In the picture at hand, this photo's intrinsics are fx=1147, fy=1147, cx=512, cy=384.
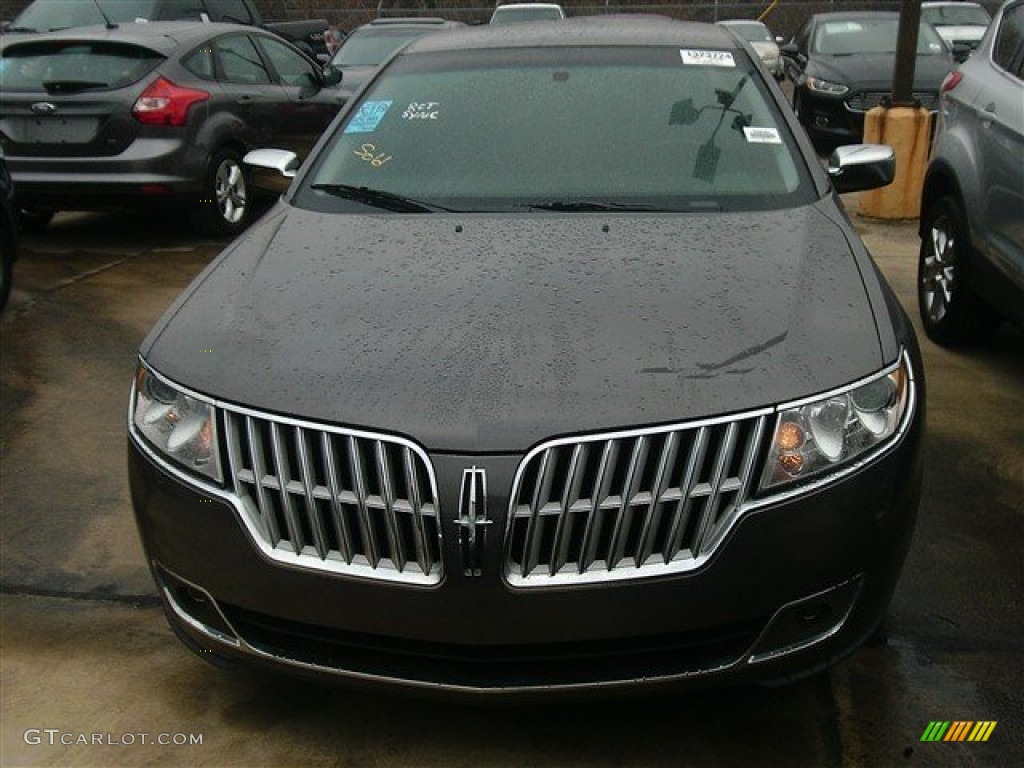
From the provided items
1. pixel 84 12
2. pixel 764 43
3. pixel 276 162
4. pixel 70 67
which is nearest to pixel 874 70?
pixel 84 12

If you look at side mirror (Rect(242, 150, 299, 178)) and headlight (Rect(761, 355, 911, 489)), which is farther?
side mirror (Rect(242, 150, 299, 178))

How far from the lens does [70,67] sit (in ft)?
25.3

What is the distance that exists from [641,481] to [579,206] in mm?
1327

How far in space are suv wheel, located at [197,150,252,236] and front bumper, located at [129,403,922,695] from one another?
5.87m

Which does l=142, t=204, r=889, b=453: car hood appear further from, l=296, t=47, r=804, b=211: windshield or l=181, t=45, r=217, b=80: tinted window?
l=181, t=45, r=217, b=80: tinted window

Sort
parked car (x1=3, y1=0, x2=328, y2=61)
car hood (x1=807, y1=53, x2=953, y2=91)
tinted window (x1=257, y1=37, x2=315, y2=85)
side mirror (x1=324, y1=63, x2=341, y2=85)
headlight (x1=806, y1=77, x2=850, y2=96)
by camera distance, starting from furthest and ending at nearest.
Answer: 1. headlight (x1=806, y1=77, x2=850, y2=96)
2. car hood (x1=807, y1=53, x2=953, y2=91)
3. parked car (x1=3, y1=0, x2=328, y2=61)
4. side mirror (x1=324, y1=63, x2=341, y2=85)
5. tinted window (x1=257, y1=37, x2=315, y2=85)

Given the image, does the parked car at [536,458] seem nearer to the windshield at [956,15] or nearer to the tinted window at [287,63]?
the tinted window at [287,63]

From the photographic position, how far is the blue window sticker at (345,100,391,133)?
A: 3.96 metres

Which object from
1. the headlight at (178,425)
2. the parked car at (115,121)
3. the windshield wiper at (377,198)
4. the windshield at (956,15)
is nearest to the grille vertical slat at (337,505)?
the headlight at (178,425)

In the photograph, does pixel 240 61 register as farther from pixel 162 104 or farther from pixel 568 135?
pixel 568 135

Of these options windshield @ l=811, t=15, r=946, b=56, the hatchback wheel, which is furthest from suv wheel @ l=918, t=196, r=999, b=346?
windshield @ l=811, t=15, r=946, b=56

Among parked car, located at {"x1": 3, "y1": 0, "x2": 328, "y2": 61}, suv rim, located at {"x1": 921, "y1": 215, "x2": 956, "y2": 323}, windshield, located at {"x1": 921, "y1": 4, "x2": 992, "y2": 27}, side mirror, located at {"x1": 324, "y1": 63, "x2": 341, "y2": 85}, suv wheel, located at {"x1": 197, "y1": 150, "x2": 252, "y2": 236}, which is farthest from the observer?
windshield, located at {"x1": 921, "y1": 4, "x2": 992, "y2": 27}

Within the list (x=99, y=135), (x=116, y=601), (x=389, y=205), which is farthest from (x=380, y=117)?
(x=99, y=135)

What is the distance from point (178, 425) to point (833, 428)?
4.84 feet
